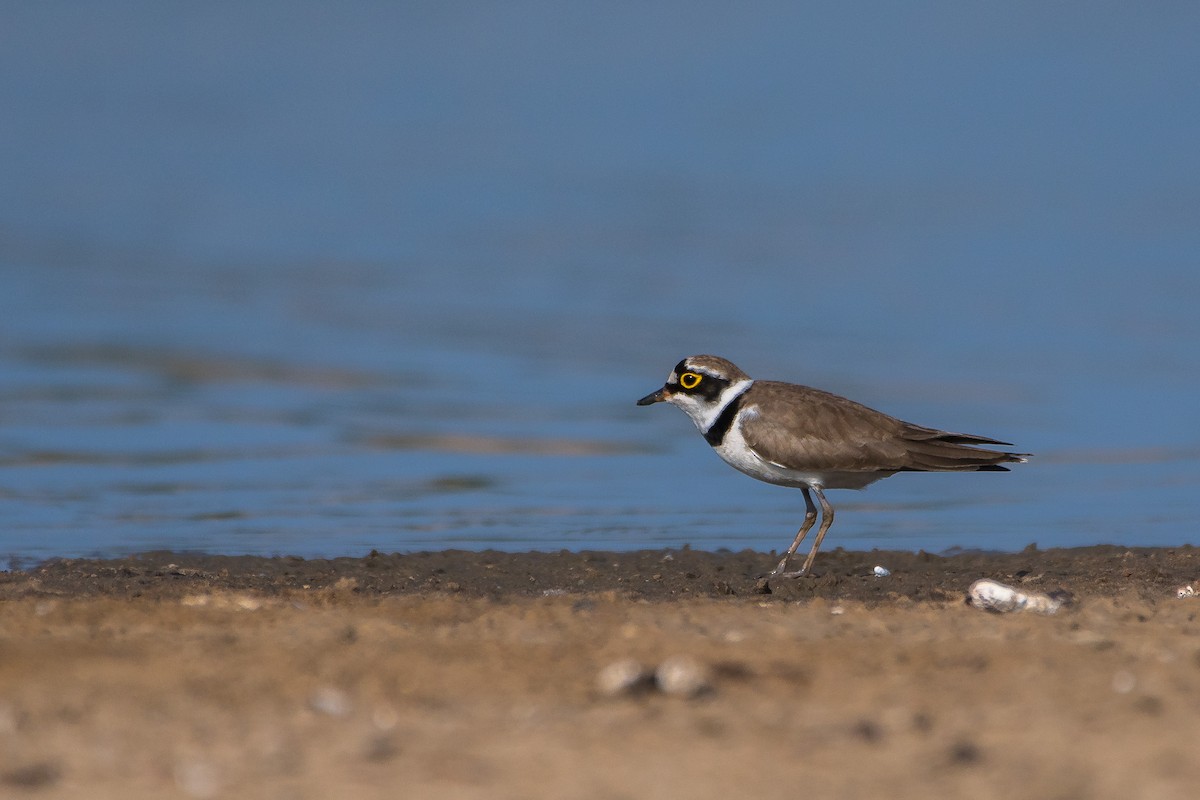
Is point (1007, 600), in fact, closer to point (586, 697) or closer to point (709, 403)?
point (586, 697)

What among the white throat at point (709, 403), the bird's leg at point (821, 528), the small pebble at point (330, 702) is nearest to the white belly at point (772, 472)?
the bird's leg at point (821, 528)

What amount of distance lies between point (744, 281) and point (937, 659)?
22.9 meters

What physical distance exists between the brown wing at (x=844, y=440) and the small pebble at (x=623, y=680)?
437 centimetres

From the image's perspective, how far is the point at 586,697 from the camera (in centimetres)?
541

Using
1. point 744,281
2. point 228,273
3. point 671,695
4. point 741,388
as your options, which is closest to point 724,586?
point 741,388

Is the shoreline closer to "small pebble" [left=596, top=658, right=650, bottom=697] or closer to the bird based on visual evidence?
the bird

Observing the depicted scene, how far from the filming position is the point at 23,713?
512 cm

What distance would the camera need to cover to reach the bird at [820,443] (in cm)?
972

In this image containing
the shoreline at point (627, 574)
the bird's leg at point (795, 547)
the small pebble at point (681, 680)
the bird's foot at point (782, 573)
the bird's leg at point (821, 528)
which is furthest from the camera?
the bird's leg at point (821, 528)

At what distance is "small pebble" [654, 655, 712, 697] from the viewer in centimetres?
536

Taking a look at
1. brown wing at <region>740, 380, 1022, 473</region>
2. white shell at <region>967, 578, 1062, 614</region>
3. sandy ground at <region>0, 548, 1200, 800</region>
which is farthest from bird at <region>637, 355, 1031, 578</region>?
white shell at <region>967, 578, 1062, 614</region>

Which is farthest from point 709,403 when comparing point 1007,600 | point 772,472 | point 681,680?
point 681,680

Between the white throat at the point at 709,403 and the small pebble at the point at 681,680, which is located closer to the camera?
the small pebble at the point at 681,680

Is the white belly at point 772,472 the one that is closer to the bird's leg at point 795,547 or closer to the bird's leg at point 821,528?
the bird's leg at point 821,528
